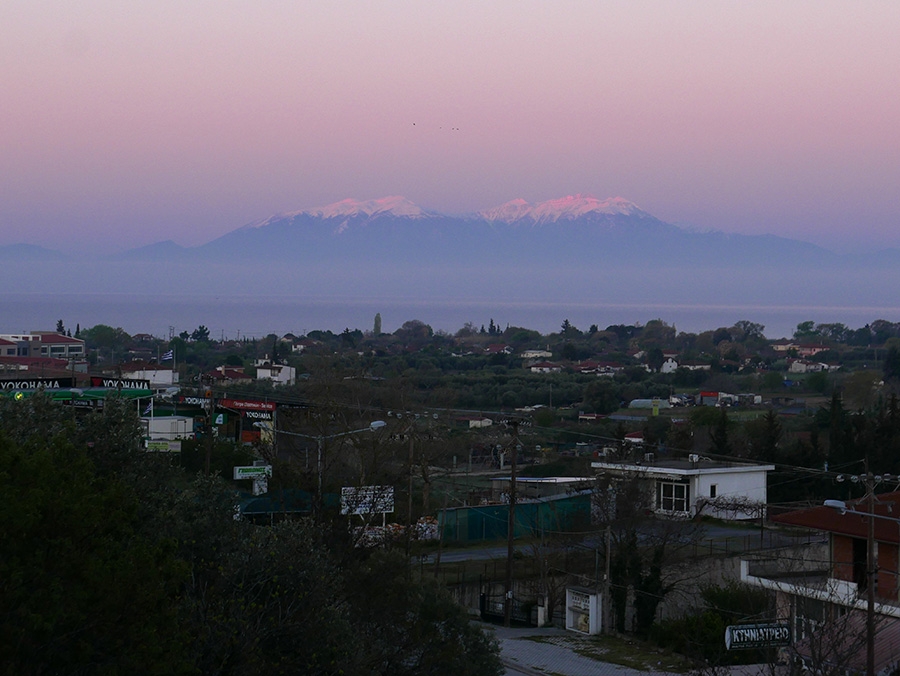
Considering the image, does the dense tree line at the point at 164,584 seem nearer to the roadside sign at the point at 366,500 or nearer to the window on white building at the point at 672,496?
the roadside sign at the point at 366,500

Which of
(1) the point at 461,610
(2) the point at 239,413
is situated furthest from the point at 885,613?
(2) the point at 239,413

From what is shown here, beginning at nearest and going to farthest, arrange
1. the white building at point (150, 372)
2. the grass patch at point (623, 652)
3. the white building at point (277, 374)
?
the grass patch at point (623, 652), the white building at point (150, 372), the white building at point (277, 374)

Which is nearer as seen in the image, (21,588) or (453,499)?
(21,588)

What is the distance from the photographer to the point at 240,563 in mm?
13016

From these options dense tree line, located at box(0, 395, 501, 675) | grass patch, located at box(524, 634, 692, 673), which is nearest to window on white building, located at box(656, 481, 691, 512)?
grass patch, located at box(524, 634, 692, 673)

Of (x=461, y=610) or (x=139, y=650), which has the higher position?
(x=139, y=650)

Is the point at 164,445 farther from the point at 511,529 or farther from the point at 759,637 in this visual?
the point at 759,637

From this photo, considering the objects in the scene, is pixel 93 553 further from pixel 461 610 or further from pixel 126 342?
pixel 126 342

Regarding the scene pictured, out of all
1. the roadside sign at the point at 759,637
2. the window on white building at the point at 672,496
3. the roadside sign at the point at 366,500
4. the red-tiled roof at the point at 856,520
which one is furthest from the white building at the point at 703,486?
the roadside sign at the point at 759,637

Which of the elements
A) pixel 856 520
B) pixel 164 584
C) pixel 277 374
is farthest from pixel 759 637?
pixel 277 374

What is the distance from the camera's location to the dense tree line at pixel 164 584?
9.58m

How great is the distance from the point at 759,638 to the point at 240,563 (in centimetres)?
813

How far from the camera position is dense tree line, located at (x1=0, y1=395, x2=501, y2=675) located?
31.4ft

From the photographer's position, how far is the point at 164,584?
1034 centimetres
